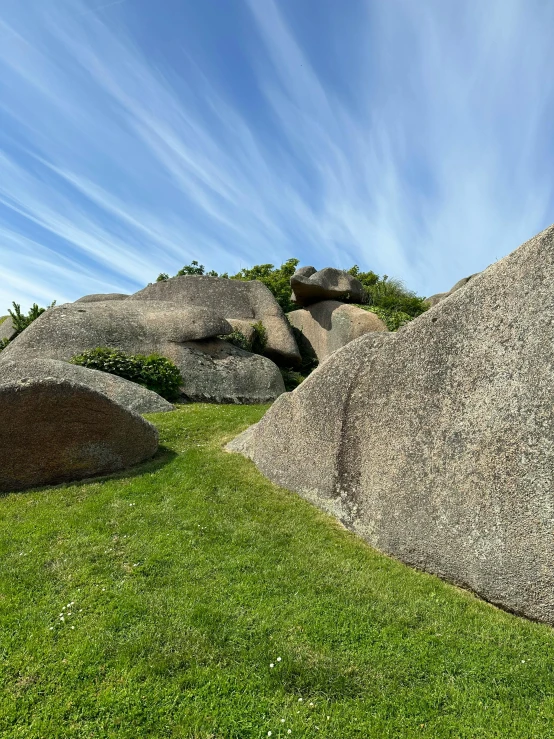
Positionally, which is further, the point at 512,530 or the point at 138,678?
the point at 512,530

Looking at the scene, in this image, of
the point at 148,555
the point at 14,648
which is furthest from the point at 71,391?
the point at 14,648

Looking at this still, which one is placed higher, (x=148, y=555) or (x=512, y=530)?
(x=512, y=530)

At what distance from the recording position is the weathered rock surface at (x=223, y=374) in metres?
13.9

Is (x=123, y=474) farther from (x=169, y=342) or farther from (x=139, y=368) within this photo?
(x=169, y=342)

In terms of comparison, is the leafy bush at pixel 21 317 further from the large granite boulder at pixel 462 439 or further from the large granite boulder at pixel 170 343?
the large granite boulder at pixel 462 439

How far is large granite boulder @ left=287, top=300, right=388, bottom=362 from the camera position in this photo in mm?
18609

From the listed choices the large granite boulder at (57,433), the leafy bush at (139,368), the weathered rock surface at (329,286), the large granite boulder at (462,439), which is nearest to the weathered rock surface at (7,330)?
the leafy bush at (139,368)

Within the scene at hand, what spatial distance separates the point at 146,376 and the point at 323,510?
792cm

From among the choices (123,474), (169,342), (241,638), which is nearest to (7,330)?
(169,342)

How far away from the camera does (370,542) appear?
5.94 metres

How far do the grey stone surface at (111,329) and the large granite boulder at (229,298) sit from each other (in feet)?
11.2

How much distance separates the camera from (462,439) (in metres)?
5.35

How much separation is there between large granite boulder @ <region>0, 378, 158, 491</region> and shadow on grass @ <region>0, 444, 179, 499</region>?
0.21ft

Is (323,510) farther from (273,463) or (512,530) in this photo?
(512,530)
